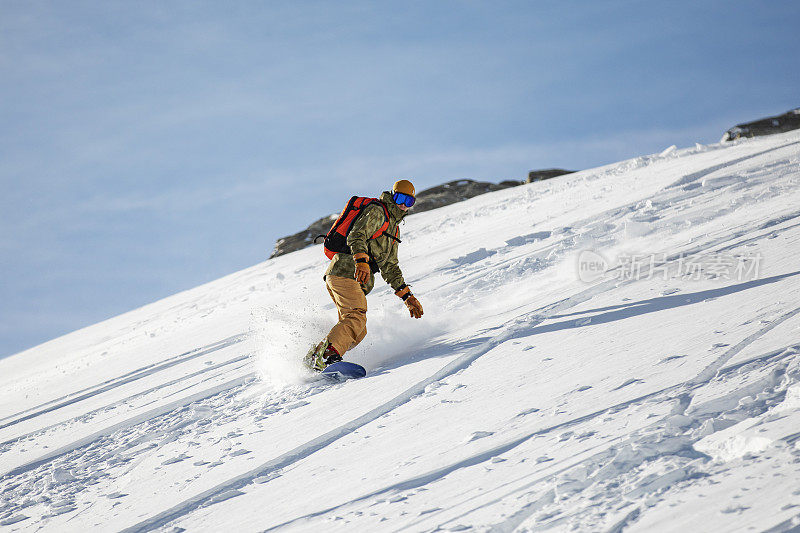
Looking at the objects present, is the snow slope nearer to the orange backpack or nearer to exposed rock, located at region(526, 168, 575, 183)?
the orange backpack

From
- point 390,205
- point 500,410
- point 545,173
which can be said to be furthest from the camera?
point 545,173

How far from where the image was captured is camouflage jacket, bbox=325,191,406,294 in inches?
196

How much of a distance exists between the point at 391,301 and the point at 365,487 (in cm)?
494

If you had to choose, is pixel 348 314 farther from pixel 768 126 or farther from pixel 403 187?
pixel 768 126

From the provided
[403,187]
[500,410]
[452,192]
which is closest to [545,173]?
[452,192]

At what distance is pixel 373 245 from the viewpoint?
5.23 m

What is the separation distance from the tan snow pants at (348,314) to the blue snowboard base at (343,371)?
229 mm

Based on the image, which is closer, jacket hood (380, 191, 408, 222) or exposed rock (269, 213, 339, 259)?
jacket hood (380, 191, 408, 222)

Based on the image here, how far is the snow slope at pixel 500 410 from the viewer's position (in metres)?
2.32

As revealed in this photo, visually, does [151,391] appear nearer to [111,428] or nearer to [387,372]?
[111,428]

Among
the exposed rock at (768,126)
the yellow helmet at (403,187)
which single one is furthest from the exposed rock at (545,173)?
the yellow helmet at (403,187)

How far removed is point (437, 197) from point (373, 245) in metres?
15.1

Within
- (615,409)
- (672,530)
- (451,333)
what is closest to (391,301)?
(451,333)

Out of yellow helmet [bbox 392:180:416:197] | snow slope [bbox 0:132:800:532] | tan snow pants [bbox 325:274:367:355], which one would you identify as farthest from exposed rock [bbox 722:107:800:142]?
tan snow pants [bbox 325:274:367:355]
